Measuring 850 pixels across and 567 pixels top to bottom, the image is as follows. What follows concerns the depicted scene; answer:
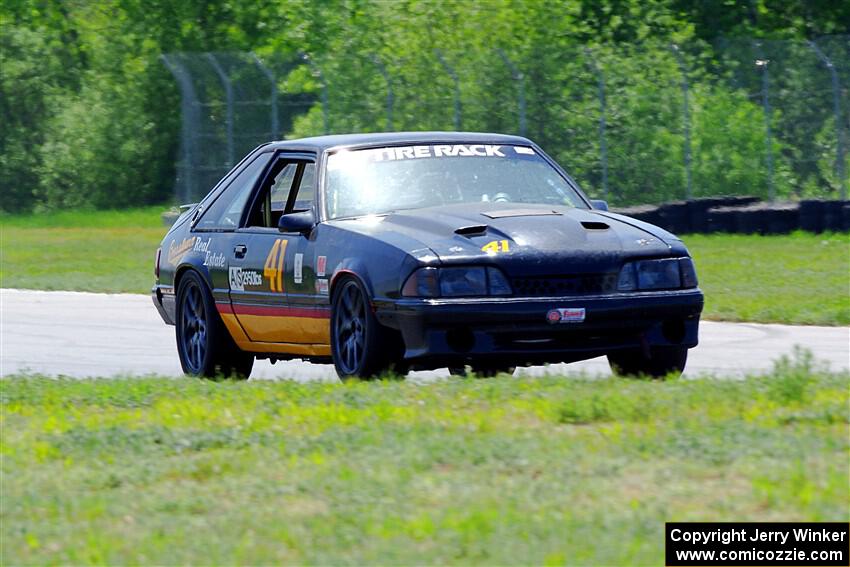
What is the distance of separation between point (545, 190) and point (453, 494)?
190 inches

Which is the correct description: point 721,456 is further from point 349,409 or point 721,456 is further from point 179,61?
point 179,61

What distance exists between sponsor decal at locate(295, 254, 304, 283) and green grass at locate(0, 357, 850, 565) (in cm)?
134

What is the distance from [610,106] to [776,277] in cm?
1121

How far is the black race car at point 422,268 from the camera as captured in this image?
8.88 meters

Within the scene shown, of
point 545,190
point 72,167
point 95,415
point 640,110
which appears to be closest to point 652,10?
point 640,110

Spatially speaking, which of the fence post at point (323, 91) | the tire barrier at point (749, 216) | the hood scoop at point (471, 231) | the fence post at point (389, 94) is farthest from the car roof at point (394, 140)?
the fence post at point (323, 91)

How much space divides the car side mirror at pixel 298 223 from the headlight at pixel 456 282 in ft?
4.05

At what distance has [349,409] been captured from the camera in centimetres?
774

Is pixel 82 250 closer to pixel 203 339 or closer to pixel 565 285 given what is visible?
pixel 203 339

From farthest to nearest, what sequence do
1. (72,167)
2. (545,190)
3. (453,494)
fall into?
(72,167) → (545,190) → (453,494)

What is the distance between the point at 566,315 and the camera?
29.2 ft

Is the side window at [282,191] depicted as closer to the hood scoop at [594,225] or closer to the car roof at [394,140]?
the car roof at [394,140]

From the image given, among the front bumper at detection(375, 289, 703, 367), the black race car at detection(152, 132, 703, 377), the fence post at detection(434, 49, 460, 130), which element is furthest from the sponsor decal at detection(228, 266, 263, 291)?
the fence post at detection(434, 49, 460, 130)

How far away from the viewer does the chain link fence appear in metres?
27.2
